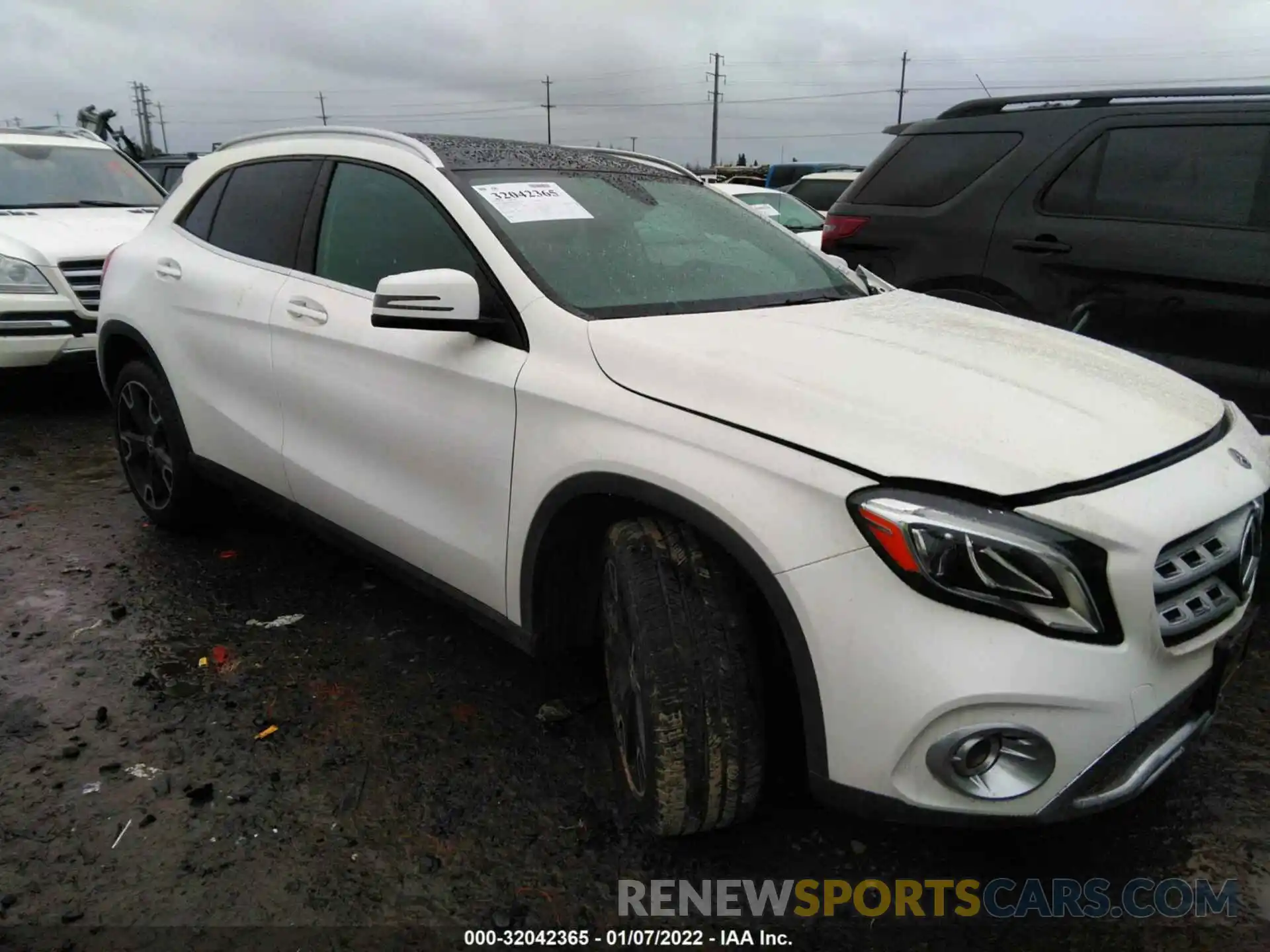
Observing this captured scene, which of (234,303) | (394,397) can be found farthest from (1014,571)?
(234,303)

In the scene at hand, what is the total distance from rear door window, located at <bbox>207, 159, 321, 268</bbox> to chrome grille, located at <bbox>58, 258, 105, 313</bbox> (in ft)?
9.63

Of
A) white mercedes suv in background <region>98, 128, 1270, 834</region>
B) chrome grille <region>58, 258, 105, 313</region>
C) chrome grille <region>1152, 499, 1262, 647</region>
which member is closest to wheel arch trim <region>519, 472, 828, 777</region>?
white mercedes suv in background <region>98, 128, 1270, 834</region>

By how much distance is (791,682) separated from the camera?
77.8 inches

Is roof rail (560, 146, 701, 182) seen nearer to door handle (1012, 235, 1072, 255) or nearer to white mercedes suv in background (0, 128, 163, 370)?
door handle (1012, 235, 1072, 255)

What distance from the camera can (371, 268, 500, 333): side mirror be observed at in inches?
91.0

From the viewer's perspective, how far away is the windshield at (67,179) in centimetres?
691

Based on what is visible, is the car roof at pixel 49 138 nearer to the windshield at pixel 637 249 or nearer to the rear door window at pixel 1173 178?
the windshield at pixel 637 249

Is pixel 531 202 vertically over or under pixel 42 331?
over

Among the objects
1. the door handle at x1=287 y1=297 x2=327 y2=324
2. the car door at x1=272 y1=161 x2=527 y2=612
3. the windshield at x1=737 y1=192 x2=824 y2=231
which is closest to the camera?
the car door at x1=272 y1=161 x2=527 y2=612

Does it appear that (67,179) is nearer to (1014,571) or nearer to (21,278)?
(21,278)

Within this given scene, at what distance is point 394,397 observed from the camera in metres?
2.69

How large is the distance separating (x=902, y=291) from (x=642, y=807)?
197cm

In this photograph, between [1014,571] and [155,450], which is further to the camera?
[155,450]

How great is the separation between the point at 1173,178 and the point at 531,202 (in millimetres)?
3040
